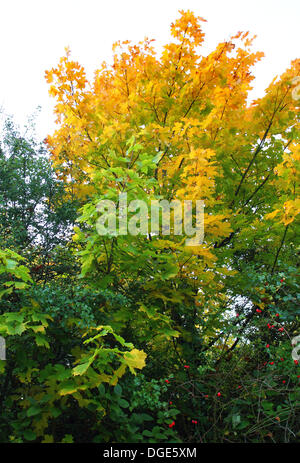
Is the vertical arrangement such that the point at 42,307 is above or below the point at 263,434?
A: above

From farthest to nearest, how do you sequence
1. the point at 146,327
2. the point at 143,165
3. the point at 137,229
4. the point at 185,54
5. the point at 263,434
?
the point at 185,54 < the point at 146,327 < the point at 137,229 < the point at 143,165 < the point at 263,434

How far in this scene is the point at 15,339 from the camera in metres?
3.07

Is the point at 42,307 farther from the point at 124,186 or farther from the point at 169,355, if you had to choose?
the point at 169,355

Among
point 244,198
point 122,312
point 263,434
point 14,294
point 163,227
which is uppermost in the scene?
point 244,198

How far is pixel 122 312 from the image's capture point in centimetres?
354

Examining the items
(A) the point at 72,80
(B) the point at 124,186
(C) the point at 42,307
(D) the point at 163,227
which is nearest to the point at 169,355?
(D) the point at 163,227

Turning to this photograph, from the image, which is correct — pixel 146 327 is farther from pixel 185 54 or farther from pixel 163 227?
pixel 185 54

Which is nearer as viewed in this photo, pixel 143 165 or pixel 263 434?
pixel 263 434

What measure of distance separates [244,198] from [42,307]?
336cm

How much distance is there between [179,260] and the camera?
379 cm

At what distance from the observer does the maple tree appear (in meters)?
3.08

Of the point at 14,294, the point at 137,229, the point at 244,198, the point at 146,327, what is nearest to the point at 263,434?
the point at 146,327

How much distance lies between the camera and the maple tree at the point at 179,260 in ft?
10.1

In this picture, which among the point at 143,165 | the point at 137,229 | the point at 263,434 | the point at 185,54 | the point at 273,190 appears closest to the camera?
the point at 263,434
